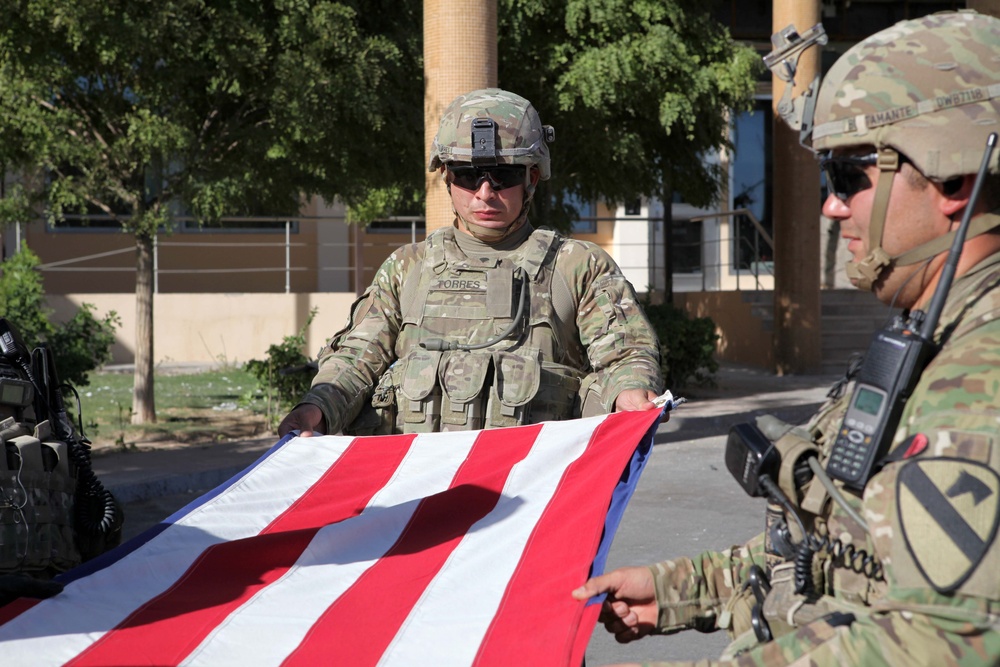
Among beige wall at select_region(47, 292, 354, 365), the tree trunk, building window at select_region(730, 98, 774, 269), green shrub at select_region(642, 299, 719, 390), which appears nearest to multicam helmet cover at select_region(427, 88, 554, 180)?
the tree trunk

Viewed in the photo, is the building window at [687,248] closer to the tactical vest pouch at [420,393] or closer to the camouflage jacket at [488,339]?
the camouflage jacket at [488,339]

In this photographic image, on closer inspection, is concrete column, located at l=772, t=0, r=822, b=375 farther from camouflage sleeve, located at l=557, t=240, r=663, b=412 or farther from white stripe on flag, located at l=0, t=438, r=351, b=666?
white stripe on flag, located at l=0, t=438, r=351, b=666

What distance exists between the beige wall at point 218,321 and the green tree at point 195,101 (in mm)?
6225

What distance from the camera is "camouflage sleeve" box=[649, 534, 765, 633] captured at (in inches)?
78.3

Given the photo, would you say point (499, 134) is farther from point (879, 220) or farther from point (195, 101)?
point (195, 101)

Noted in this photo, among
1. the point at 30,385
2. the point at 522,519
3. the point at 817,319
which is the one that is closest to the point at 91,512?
the point at 30,385

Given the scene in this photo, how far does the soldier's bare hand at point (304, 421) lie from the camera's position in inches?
133

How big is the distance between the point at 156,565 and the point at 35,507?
Answer: 781 mm

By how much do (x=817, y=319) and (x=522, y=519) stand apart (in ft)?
40.7

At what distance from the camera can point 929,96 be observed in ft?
5.20

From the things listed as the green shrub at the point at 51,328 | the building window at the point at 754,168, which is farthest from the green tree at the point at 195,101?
the building window at the point at 754,168

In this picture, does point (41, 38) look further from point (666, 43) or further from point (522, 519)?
point (522, 519)

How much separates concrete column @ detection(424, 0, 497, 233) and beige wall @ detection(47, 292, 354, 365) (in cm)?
882

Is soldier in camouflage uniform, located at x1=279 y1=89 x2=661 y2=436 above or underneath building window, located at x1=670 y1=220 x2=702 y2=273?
underneath
